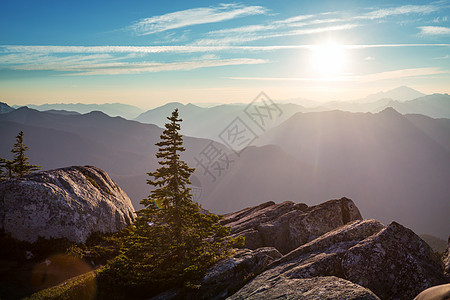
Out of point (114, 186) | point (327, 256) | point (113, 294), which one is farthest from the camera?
point (114, 186)

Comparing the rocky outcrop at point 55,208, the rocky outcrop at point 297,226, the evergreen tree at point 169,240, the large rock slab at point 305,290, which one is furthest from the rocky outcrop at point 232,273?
the rocky outcrop at point 55,208

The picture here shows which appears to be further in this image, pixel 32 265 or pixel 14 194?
pixel 14 194

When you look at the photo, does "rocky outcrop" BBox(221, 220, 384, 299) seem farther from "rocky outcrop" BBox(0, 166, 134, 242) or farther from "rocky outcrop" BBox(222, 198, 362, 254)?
"rocky outcrop" BBox(0, 166, 134, 242)

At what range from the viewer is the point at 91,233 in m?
24.5

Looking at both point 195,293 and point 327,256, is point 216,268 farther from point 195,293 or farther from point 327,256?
point 327,256

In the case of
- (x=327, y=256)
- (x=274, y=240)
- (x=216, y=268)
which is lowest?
(x=274, y=240)

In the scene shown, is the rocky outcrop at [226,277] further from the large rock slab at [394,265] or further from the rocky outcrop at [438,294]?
the rocky outcrop at [438,294]

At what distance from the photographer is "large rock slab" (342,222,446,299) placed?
13.4 m

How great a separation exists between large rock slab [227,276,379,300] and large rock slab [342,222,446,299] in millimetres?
2587

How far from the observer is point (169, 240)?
19.0 metres

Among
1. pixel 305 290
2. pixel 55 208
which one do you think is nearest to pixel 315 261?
pixel 305 290

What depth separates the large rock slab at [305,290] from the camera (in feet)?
34.1

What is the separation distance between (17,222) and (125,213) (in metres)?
9.72

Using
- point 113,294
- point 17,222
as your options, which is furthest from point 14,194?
point 113,294
